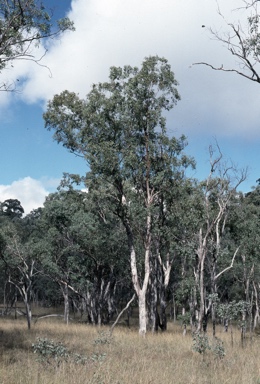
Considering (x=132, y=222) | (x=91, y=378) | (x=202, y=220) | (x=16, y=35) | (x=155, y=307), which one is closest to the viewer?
(x=91, y=378)

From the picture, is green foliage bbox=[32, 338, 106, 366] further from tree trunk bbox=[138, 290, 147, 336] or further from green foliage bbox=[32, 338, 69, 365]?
tree trunk bbox=[138, 290, 147, 336]

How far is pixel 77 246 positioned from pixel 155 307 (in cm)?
668

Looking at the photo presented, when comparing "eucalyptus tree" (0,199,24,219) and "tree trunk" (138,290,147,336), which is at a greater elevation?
"eucalyptus tree" (0,199,24,219)

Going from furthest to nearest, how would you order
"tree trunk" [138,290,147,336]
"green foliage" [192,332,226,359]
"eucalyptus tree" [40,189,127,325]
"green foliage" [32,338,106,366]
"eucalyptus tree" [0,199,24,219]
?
"eucalyptus tree" [0,199,24,219]
"eucalyptus tree" [40,189,127,325]
"tree trunk" [138,290,147,336]
"green foliage" [192,332,226,359]
"green foliage" [32,338,106,366]

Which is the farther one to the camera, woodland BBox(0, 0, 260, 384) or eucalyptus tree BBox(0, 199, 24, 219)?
eucalyptus tree BBox(0, 199, 24, 219)

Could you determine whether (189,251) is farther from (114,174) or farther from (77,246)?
(77,246)

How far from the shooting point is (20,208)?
83.2m

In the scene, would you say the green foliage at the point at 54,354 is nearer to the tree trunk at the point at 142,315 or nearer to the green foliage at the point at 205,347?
the green foliage at the point at 205,347

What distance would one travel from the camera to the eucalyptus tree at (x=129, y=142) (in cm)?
2011

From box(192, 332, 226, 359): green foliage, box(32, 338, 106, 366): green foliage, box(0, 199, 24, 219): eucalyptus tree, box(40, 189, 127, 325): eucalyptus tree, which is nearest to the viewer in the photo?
box(32, 338, 106, 366): green foliage

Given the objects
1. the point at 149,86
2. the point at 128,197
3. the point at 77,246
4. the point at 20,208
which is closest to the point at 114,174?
the point at 128,197

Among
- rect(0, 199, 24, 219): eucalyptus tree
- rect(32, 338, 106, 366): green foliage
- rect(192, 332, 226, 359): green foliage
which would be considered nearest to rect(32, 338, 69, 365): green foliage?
rect(32, 338, 106, 366): green foliage

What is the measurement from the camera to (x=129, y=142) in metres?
20.7

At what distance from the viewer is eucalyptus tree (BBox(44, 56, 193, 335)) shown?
2011cm
